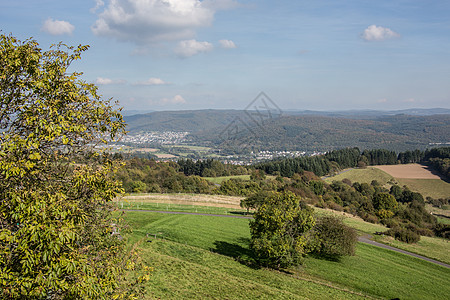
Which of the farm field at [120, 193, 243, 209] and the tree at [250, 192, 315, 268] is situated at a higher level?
the tree at [250, 192, 315, 268]

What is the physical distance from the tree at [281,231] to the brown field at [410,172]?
99.8 metres

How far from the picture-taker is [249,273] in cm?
2753

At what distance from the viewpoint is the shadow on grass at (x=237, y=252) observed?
99.9 feet

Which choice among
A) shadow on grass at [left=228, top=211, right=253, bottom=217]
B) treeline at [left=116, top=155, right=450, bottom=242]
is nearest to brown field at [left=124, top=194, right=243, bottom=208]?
treeline at [left=116, top=155, right=450, bottom=242]

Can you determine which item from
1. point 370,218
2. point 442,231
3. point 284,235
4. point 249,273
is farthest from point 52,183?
point 442,231

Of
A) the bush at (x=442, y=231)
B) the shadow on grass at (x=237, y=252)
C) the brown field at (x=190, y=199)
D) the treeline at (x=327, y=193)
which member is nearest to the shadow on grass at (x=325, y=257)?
the shadow on grass at (x=237, y=252)

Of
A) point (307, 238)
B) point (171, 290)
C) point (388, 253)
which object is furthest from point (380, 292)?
point (171, 290)

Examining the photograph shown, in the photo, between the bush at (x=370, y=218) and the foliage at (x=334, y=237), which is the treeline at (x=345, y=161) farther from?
the foliage at (x=334, y=237)

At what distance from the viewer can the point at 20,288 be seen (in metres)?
6.59

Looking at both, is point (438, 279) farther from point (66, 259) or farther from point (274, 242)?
point (66, 259)

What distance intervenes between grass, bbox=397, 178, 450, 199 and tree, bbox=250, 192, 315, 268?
8702 centimetres

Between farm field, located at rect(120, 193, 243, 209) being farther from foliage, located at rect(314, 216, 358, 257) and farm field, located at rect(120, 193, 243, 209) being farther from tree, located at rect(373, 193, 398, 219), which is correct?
tree, located at rect(373, 193, 398, 219)

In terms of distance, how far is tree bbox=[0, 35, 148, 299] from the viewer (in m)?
6.50

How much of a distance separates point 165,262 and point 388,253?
28909 mm
